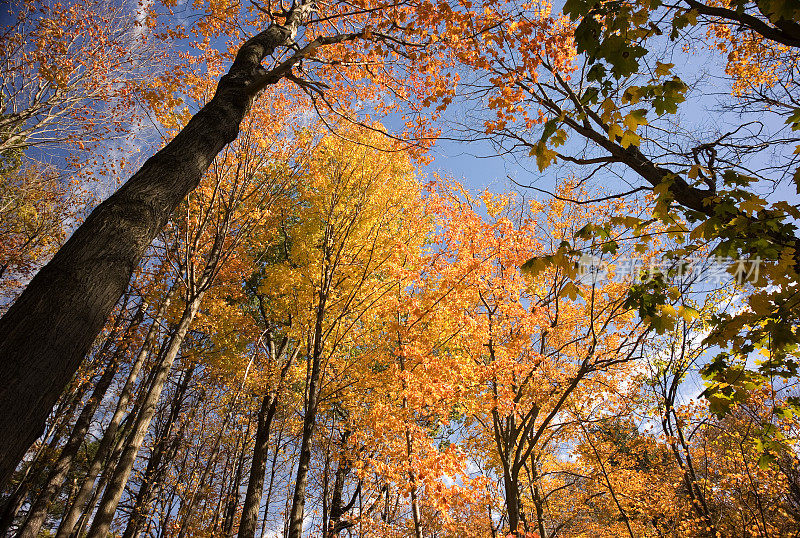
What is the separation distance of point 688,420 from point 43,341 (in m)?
14.0

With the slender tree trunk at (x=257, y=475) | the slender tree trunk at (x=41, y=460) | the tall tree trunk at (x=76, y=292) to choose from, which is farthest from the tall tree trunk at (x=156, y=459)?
the tall tree trunk at (x=76, y=292)

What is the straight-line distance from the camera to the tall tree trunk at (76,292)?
59.2 inches

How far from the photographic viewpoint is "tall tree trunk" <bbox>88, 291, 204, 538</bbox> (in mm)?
5250

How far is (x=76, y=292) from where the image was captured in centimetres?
174

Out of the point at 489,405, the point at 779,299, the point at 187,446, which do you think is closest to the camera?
the point at 779,299

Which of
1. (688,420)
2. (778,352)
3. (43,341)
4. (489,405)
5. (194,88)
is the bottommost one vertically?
(43,341)

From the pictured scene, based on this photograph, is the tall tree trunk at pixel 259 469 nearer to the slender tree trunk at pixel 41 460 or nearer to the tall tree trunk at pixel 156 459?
the tall tree trunk at pixel 156 459

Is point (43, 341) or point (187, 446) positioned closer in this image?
point (43, 341)

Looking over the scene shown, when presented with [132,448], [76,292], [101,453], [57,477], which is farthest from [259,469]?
[76,292]

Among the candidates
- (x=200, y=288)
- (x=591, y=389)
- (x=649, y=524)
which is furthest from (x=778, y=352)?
(x=649, y=524)

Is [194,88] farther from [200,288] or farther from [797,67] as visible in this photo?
[797,67]

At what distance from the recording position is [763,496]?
10.6 meters

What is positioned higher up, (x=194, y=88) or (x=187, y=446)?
(x=194, y=88)

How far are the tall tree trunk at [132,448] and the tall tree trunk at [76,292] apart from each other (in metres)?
3.74
